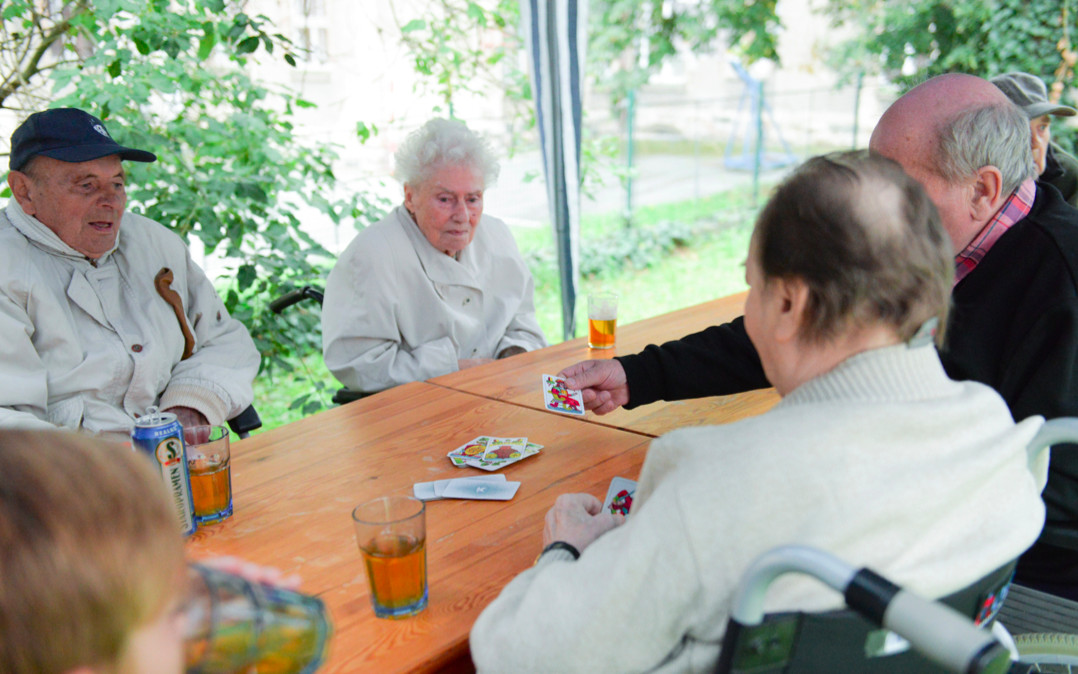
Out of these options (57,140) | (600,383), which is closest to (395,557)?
(600,383)

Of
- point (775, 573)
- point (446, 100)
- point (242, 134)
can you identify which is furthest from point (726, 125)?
point (775, 573)

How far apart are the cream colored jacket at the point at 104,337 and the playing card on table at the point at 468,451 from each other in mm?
934

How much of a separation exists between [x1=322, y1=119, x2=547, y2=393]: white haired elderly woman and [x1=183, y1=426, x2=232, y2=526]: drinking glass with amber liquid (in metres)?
1.15

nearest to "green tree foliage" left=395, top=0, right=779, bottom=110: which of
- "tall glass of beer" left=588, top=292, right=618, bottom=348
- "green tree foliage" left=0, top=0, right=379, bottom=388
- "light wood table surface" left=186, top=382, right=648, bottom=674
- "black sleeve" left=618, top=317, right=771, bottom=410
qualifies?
"green tree foliage" left=0, top=0, right=379, bottom=388

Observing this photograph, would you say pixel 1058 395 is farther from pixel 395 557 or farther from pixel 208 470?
pixel 208 470

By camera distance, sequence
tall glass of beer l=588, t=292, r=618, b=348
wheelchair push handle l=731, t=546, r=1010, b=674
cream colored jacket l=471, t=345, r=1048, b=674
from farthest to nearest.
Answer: tall glass of beer l=588, t=292, r=618, b=348, cream colored jacket l=471, t=345, r=1048, b=674, wheelchair push handle l=731, t=546, r=1010, b=674

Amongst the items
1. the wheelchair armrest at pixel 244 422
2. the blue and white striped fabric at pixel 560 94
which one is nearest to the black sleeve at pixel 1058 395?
the wheelchair armrest at pixel 244 422

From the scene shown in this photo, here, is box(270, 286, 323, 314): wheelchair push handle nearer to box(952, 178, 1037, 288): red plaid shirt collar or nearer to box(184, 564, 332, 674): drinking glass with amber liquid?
box(952, 178, 1037, 288): red plaid shirt collar

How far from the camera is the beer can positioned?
4.77ft

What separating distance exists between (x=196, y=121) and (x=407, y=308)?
1.65 meters

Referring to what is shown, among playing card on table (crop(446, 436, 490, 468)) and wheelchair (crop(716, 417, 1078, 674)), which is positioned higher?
wheelchair (crop(716, 417, 1078, 674))

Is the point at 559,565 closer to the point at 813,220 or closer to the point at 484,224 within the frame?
the point at 813,220

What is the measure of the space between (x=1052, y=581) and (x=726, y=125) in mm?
13791

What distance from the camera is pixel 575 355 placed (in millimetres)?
2787
